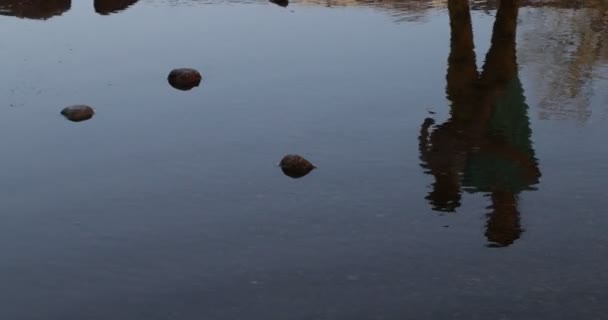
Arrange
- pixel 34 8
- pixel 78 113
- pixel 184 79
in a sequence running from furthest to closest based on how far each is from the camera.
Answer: pixel 34 8 < pixel 184 79 < pixel 78 113

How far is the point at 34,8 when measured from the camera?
30.5 m

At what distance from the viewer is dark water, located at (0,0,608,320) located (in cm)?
1152

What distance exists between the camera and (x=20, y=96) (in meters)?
20.5

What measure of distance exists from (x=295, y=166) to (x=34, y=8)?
→ 17279 mm

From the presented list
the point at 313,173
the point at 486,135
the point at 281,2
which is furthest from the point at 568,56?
the point at 281,2

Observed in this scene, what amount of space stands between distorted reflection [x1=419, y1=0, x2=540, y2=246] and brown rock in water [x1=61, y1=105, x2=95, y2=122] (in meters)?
6.05

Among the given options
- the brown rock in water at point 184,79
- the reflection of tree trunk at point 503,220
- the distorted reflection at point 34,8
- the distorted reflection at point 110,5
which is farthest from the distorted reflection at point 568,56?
the distorted reflection at point 34,8

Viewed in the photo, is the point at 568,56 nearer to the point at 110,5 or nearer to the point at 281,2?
the point at 281,2

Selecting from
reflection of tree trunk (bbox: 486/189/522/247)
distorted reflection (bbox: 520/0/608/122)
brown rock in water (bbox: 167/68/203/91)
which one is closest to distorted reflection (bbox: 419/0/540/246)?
reflection of tree trunk (bbox: 486/189/522/247)

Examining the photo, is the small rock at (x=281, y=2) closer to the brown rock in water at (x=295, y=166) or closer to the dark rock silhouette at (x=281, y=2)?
the dark rock silhouette at (x=281, y=2)

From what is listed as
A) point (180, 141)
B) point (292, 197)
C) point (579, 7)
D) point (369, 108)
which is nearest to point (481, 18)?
point (579, 7)

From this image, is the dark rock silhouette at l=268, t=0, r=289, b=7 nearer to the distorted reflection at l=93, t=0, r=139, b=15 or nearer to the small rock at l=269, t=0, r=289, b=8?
the small rock at l=269, t=0, r=289, b=8

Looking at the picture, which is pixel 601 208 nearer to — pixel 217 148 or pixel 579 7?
pixel 217 148

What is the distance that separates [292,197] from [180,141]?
3495 mm
